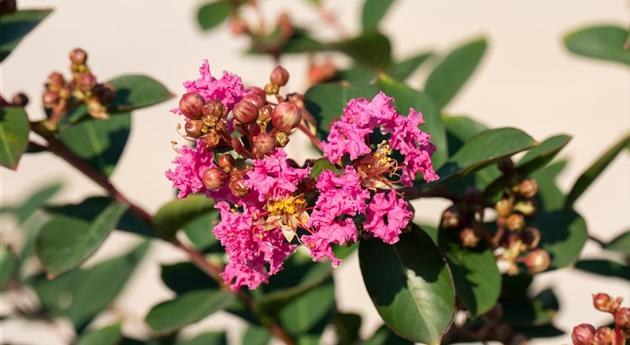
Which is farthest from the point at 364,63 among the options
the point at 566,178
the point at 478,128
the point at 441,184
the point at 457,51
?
the point at 566,178

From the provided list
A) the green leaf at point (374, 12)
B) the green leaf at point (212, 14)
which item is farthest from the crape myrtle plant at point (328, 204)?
the green leaf at point (212, 14)

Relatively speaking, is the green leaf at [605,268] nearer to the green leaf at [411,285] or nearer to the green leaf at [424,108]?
the green leaf at [424,108]

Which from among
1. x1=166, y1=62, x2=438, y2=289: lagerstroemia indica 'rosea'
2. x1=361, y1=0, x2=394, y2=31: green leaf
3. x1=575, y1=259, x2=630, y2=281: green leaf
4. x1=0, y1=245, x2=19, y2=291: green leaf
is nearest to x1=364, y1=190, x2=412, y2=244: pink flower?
x1=166, y1=62, x2=438, y2=289: lagerstroemia indica 'rosea'

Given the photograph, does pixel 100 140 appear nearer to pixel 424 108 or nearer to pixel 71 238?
pixel 71 238

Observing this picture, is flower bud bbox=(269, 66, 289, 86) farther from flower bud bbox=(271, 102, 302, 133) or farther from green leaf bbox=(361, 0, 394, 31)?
green leaf bbox=(361, 0, 394, 31)

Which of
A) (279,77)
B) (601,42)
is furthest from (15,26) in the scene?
(601,42)

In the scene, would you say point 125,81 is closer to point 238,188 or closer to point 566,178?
point 238,188
